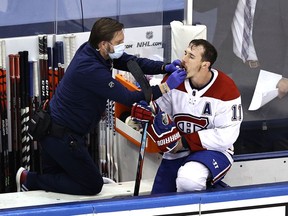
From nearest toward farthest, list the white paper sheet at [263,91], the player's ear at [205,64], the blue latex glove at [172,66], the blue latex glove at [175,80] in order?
the blue latex glove at [175,80] → the player's ear at [205,64] → the blue latex glove at [172,66] → the white paper sheet at [263,91]

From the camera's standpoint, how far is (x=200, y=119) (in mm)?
4938

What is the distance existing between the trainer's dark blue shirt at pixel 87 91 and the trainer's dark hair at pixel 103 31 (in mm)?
49

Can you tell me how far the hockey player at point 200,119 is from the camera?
15.9ft

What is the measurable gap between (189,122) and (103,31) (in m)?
0.73

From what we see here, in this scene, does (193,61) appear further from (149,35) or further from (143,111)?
(149,35)

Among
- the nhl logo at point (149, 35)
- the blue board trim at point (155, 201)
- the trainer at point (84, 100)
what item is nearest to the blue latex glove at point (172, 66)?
the trainer at point (84, 100)

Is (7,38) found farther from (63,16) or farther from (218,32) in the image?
(218,32)

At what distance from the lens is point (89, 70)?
4.64 meters

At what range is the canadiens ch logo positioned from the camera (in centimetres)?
494

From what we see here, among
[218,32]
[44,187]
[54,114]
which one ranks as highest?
[218,32]

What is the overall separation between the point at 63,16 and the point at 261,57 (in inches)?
55.1

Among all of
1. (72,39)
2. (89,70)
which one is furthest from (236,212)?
Answer: (72,39)

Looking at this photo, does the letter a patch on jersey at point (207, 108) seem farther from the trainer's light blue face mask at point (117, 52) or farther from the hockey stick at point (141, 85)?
the trainer's light blue face mask at point (117, 52)

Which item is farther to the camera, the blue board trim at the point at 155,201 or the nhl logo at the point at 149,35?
the nhl logo at the point at 149,35
